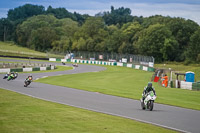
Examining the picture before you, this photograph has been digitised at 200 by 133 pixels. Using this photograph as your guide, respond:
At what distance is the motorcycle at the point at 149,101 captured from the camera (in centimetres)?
1617

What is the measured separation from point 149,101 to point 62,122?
18.6 feet

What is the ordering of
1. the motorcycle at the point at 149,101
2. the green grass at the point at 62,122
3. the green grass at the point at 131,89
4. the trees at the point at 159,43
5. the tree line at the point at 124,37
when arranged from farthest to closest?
the tree line at the point at 124,37
the trees at the point at 159,43
the green grass at the point at 131,89
the motorcycle at the point at 149,101
the green grass at the point at 62,122

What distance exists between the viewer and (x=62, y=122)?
12578mm

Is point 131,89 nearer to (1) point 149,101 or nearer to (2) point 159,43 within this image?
(1) point 149,101

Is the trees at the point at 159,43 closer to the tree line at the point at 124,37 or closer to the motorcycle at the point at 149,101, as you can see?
the tree line at the point at 124,37

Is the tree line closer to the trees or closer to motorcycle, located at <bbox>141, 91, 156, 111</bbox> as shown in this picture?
the trees

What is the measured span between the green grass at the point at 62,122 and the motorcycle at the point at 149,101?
242 cm

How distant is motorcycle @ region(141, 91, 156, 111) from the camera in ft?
53.1

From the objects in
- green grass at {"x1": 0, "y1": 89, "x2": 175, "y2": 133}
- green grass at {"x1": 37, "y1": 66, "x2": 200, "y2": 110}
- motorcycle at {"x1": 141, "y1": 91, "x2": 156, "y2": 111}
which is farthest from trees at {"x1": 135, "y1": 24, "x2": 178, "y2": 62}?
green grass at {"x1": 0, "y1": 89, "x2": 175, "y2": 133}

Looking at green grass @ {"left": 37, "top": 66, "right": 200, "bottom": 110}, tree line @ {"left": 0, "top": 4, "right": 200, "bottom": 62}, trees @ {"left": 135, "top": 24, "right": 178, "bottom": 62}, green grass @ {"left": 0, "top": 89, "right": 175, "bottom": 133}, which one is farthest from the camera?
tree line @ {"left": 0, "top": 4, "right": 200, "bottom": 62}

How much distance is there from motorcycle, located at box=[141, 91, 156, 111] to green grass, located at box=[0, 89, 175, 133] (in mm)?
2417

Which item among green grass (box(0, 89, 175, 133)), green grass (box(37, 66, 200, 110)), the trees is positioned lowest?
green grass (box(37, 66, 200, 110))

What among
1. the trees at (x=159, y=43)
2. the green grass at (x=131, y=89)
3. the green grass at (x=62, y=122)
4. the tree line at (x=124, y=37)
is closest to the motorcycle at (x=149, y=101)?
the green grass at (x=62, y=122)

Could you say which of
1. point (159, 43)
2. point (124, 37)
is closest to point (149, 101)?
point (159, 43)
